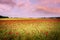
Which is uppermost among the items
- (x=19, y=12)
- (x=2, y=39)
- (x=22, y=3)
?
(x=22, y=3)

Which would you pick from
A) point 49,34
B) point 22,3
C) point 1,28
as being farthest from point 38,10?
point 1,28

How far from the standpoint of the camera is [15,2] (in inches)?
164

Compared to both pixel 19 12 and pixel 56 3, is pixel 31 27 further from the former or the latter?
pixel 56 3

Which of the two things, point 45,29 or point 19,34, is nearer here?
point 19,34

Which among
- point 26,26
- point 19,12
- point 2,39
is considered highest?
point 19,12

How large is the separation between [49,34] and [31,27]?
645 millimetres

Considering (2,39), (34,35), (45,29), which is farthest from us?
(45,29)

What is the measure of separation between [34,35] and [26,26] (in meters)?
0.57

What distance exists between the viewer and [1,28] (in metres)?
4.16

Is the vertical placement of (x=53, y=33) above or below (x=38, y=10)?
below

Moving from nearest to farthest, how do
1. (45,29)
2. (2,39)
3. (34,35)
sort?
(2,39), (34,35), (45,29)

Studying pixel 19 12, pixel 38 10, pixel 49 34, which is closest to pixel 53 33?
pixel 49 34

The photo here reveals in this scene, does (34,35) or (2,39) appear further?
(34,35)

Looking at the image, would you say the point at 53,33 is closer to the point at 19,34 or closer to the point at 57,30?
the point at 57,30
